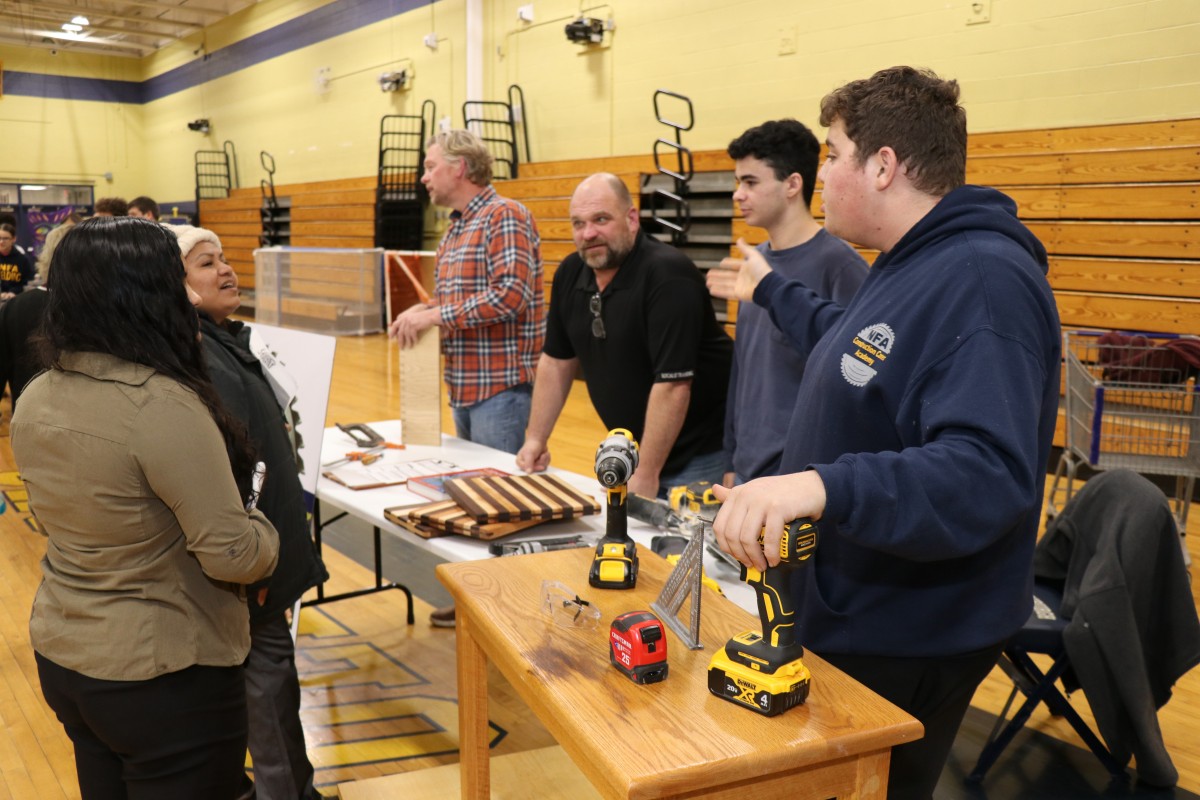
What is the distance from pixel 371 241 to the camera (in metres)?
12.7

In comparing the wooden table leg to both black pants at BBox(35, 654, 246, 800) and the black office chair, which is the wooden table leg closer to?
black pants at BBox(35, 654, 246, 800)

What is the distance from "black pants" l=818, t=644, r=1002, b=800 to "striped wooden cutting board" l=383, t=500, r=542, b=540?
103 cm

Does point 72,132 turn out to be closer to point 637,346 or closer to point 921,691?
point 637,346

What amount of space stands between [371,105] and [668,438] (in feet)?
38.2

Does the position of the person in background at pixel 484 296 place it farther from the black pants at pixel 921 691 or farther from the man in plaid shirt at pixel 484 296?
the black pants at pixel 921 691

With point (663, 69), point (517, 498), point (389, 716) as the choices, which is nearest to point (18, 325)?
point (389, 716)

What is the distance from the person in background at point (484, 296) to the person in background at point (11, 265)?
4.77 meters

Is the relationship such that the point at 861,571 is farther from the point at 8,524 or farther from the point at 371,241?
the point at 371,241

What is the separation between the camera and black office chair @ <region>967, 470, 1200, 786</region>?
2330 millimetres

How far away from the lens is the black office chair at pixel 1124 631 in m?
2.33

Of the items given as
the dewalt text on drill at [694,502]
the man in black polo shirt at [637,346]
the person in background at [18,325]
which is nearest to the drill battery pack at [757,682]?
the dewalt text on drill at [694,502]

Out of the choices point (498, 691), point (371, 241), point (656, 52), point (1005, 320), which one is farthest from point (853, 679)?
point (371, 241)

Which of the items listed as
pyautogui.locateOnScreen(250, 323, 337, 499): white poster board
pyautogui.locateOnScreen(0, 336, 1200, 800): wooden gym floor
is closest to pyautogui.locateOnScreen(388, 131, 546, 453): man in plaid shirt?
pyautogui.locateOnScreen(250, 323, 337, 499): white poster board

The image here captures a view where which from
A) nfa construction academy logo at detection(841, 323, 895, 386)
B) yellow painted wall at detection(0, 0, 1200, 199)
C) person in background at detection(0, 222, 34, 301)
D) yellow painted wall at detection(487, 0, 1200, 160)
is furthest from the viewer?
person in background at detection(0, 222, 34, 301)
